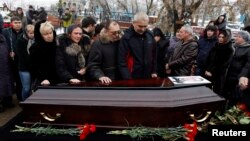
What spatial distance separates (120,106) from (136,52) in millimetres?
1101

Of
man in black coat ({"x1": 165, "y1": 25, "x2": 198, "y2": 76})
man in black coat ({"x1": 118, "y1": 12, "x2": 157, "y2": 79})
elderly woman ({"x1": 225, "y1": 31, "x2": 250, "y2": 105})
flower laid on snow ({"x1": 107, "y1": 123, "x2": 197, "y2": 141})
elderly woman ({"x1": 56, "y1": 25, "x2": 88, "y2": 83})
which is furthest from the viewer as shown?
man in black coat ({"x1": 165, "y1": 25, "x2": 198, "y2": 76})

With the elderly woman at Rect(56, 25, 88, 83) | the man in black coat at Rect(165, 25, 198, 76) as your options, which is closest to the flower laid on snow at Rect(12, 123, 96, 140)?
the elderly woman at Rect(56, 25, 88, 83)

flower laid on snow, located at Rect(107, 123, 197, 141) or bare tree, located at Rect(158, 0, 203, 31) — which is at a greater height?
bare tree, located at Rect(158, 0, 203, 31)

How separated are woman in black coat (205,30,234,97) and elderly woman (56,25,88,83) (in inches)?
74.2

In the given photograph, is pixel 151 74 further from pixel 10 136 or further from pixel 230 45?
pixel 10 136

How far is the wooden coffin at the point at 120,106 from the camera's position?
238 cm

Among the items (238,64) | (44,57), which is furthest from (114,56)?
(238,64)

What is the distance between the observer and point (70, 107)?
7.97ft

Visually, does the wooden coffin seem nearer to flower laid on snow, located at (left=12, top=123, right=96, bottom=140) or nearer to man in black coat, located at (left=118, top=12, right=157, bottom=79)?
flower laid on snow, located at (left=12, top=123, right=96, bottom=140)

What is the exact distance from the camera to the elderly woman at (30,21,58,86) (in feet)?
10.2

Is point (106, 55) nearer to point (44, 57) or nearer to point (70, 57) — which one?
point (70, 57)

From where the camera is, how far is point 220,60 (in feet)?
14.1

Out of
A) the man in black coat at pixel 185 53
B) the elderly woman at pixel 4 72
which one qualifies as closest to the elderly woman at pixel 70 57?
the man in black coat at pixel 185 53

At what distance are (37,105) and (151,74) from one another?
144 cm
